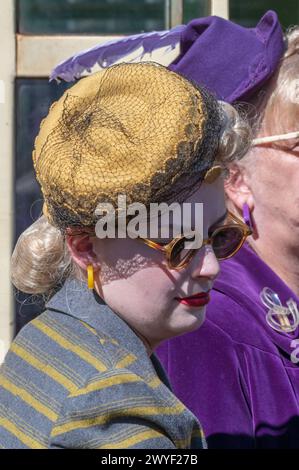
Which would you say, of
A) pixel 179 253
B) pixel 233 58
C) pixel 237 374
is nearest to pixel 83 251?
pixel 179 253

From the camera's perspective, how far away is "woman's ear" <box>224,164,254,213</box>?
1944mm

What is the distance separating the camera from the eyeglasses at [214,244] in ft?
4.47

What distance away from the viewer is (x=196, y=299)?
1.42 metres

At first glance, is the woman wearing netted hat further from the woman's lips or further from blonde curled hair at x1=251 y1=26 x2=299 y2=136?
blonde curled hair at x1=251 y1=26 x2=299 y2=136

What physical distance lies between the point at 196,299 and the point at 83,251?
7.6 inches

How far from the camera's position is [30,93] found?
2691 mm

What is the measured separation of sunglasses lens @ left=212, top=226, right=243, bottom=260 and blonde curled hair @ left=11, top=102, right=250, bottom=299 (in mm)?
115

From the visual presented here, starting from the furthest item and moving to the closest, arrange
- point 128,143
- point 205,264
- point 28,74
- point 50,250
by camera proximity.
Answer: point 28,74
point 50,250
point 205,264
point 128,143

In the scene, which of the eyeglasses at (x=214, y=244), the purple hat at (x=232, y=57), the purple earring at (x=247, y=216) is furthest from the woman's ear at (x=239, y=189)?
the eyeglasses at (x=214, y=244)

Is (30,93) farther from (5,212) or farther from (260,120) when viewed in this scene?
(260,120)

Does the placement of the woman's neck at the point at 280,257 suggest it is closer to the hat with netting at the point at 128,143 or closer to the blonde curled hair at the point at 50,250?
the blonde curled hair at the point at 50,250

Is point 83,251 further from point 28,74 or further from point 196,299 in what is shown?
point 28,74

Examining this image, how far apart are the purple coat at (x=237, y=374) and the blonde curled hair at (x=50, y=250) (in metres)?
0.32

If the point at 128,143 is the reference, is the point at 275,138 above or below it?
below
